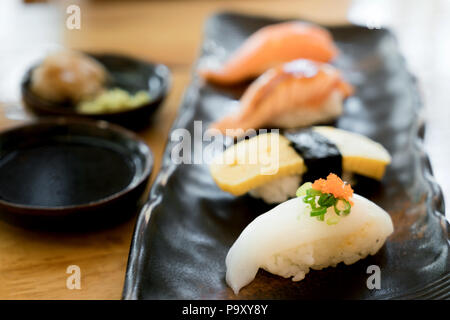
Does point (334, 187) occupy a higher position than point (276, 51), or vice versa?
point (334, 187)

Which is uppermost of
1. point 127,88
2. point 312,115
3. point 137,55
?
point 312,115

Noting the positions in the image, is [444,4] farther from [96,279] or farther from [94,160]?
[96,279]

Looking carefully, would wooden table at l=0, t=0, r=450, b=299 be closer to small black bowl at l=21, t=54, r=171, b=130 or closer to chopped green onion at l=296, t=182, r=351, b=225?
small black bowl at l=21, t=54, r=171, b=130

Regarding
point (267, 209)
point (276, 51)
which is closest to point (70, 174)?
point (267, 209)

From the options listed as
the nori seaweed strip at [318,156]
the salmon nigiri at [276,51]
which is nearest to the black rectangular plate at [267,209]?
the nori seaweed strip at [318,156]

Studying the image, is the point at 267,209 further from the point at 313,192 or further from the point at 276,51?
the point at 276,51

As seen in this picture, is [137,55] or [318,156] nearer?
[318,156]

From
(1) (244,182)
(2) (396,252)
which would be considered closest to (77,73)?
(1) (244,182)

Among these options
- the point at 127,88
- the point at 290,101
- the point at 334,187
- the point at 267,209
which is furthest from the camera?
the point at 127,88
